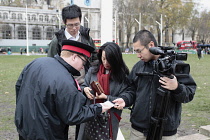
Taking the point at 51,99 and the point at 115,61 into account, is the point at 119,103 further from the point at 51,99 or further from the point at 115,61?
the point at 51,99

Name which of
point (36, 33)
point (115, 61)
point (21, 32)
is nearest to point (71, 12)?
point (115, 61)

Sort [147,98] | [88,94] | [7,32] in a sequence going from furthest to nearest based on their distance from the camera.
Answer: [7,32] < [88,94] < [147,98]

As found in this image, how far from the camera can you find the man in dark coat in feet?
7.22

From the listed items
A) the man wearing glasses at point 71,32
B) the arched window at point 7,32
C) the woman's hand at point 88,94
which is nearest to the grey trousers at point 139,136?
the woman's hand at point 88,94

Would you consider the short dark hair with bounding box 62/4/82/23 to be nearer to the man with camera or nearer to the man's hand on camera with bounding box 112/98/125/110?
the man with camera

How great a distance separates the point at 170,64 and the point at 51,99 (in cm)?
113

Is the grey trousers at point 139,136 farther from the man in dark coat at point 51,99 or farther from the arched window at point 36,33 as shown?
the arched window at point 36,33

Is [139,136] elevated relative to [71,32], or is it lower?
lower

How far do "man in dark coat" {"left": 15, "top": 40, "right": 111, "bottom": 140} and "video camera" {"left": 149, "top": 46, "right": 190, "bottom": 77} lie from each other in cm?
74

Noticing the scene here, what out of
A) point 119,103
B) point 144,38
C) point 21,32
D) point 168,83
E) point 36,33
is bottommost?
point 119,103

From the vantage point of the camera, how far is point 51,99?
2209 mm

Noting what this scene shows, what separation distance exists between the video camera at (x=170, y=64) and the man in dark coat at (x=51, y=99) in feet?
2.43

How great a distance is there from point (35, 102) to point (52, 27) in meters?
70.1

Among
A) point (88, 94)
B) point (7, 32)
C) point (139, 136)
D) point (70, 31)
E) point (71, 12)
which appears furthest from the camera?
point (7, 32)
